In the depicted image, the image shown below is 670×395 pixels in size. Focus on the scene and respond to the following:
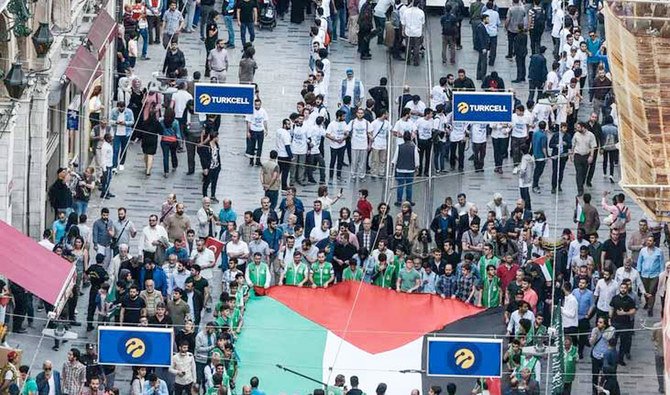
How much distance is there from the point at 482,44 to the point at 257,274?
1558 centimetres

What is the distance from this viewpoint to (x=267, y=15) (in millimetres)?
68000

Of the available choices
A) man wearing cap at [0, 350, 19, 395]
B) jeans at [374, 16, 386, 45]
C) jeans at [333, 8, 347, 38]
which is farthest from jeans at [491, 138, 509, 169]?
man wearing cap at [0, 350, 19, 395]

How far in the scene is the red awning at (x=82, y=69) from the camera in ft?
190

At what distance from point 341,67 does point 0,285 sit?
17371mm

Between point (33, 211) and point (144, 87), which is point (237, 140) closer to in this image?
point (144, 87)

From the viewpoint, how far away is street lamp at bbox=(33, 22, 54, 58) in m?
55.6

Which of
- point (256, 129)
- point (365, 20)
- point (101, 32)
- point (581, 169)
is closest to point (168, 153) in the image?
point (256, 129)

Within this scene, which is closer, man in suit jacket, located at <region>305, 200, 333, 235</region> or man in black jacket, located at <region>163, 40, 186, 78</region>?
man in suit jacket, located at <region>305, 200, 333, 235</region>

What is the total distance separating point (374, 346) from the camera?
5053 cm

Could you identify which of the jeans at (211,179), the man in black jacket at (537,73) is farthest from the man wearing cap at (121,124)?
the man in black jacket at (537,73)

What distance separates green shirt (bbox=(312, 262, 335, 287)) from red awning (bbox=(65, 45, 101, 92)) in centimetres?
809

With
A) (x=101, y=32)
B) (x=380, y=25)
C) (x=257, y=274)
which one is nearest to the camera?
(x=257, y=274)

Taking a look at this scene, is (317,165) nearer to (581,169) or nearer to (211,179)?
(211,179)

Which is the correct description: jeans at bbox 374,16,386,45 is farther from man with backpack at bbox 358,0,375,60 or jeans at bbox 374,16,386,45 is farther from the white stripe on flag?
the white stripe on flag
